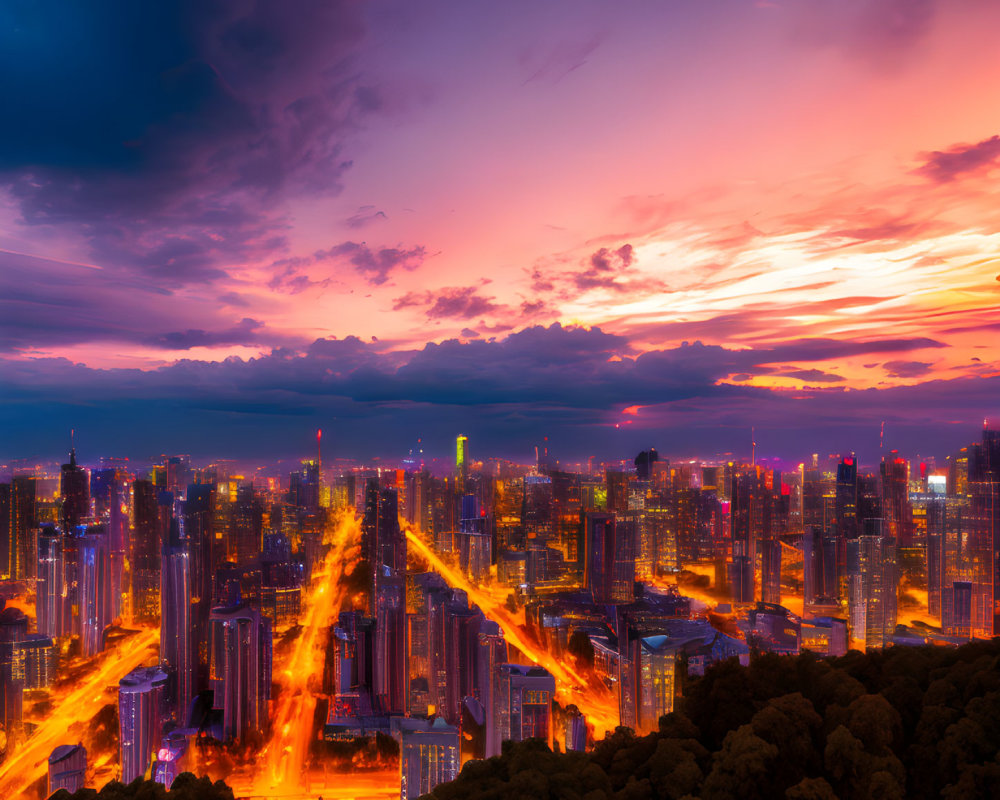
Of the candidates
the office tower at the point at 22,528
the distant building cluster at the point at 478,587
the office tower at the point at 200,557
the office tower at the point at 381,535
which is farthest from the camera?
the office tower at the point at 381,535

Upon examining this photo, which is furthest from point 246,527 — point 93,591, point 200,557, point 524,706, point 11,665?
point 524,706

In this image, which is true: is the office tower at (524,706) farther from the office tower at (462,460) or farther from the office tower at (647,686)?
the office tower at (462,460)

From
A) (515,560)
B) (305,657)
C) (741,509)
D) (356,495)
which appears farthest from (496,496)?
(305,657)

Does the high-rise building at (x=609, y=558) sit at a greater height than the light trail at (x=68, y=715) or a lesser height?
greater

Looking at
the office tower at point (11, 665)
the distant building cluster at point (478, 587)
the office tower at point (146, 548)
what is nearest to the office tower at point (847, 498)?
the distant building cluster at point (478, 587)

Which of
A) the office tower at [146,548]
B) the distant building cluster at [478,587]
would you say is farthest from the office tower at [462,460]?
the office tower at [146,548]

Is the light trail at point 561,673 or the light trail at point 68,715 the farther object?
the light trail at point 561,673

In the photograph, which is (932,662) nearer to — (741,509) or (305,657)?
(305,657)

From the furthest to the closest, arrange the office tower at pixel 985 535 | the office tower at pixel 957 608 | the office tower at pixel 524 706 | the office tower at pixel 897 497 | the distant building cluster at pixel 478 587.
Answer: the office tower at pixel 897 497
the office tower at pixel 985 535
the office tower at pixel 957 608
the distant building cluster at pixel 478 587
the office tower at pixel 524 706

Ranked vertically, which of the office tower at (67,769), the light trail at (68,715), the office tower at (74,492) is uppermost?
the office tower at (74,492)
